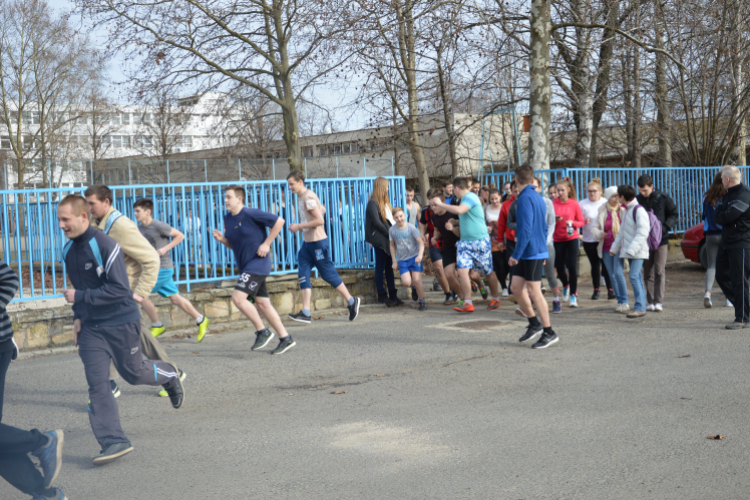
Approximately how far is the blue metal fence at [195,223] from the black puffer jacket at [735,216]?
538 centimetres

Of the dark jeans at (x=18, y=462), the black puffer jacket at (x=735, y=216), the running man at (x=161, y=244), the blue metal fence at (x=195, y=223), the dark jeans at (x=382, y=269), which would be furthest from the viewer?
the dark jeans at (x=382, y=269)

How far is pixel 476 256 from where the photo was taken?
33.7 ft

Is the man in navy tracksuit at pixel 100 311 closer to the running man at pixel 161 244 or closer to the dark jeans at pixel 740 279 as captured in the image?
the running man at pixel 161 244

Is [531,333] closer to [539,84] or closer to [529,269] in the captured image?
[529,269]

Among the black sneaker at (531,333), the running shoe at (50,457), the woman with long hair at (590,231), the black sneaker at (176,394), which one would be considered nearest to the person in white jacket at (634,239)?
the woman with long hair at (590,231)

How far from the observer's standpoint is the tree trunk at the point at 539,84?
43.9ft

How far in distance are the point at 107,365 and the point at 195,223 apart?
19.1ft

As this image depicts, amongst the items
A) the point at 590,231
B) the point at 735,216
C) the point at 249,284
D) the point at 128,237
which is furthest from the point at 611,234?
the point at 128,237

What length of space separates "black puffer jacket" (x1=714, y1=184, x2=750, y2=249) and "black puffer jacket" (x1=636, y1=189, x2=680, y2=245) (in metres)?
Result: 1.42

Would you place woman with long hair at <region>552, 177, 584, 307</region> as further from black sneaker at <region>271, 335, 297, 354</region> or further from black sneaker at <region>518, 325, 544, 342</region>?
black sneaker at <region>271, 335, 297, 354</region>

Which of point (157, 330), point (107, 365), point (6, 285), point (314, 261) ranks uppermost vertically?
point (6, 285)

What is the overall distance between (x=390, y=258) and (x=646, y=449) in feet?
23.6

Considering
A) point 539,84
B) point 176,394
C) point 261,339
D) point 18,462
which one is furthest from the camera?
point 539,84

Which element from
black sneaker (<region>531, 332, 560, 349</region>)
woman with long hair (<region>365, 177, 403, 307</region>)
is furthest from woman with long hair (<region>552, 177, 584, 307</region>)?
black sneaker (<region>531, 332, 560, 349</region>)
